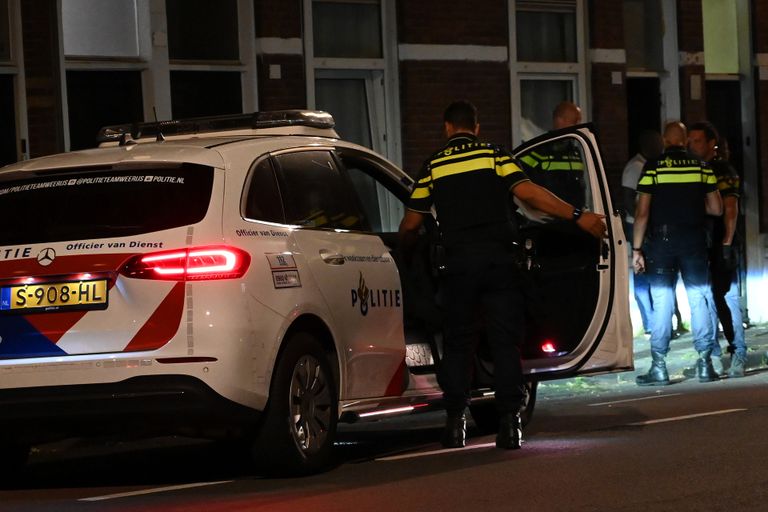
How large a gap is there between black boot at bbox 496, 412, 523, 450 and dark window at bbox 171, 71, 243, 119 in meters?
7.06

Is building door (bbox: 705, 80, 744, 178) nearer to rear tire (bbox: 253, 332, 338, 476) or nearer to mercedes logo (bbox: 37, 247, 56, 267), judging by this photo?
rear tire (bbox: 253, 332, 338, 476)

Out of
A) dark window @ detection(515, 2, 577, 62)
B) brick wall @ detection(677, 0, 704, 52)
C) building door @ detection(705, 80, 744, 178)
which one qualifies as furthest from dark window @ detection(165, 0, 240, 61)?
building door @ detection(705, 80, 744, 178)

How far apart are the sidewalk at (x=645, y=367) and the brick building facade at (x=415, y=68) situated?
5.51 feet

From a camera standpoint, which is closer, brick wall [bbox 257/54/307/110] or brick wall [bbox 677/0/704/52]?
brick wall [bbox 257/54/307/110]

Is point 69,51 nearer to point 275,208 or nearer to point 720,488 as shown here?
point 275,208

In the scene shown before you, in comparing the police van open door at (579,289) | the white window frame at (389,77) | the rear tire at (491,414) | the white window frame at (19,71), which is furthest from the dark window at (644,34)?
the rear tire at (491,414)

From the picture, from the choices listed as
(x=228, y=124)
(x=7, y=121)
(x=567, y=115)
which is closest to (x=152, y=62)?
(x=7, y=121)

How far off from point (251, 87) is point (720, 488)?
9.28 m

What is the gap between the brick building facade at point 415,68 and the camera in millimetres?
14805

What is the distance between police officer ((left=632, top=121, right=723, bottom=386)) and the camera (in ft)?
45.4

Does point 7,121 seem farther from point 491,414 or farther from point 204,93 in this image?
point 491,414

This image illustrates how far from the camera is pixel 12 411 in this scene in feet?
26.7

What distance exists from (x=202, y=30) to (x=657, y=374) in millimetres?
5269

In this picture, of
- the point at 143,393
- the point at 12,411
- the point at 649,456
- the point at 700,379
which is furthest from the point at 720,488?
the point at 700,379
